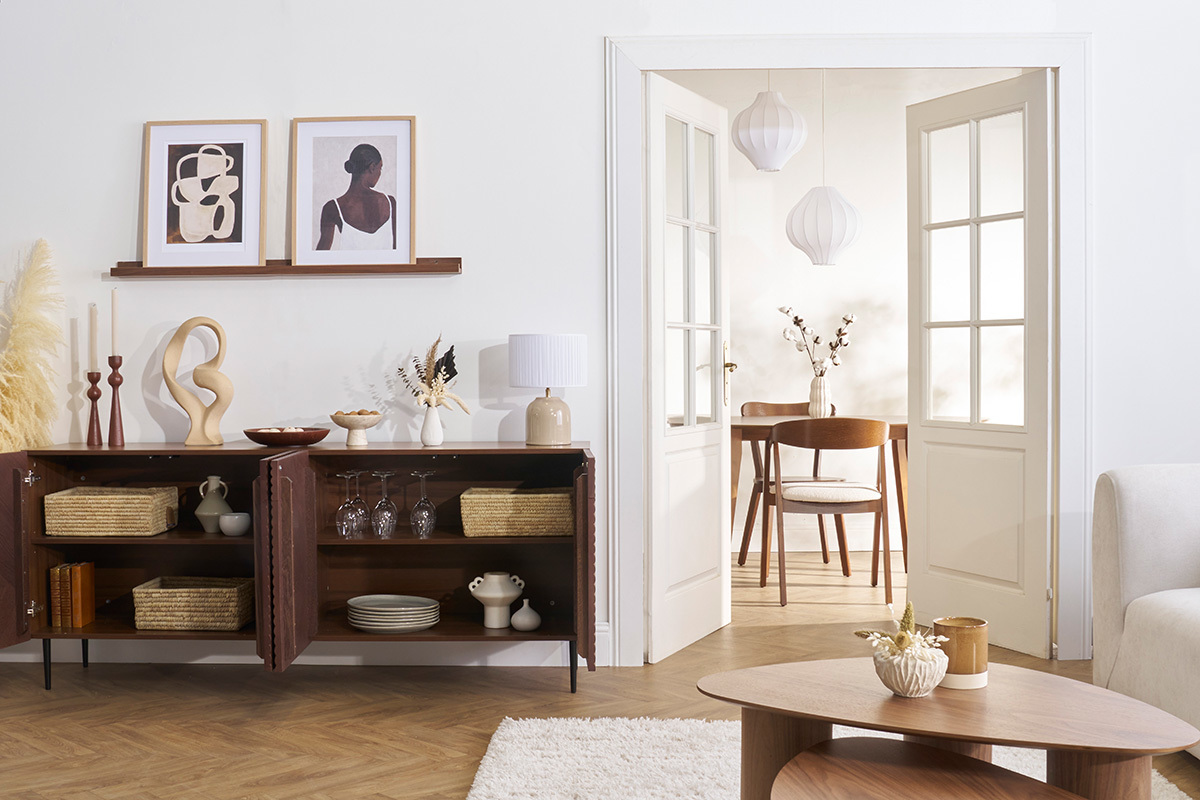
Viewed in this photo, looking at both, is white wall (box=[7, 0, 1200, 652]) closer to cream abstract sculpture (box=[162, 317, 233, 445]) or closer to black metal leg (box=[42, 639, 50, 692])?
cream abstract sculpture (box=[162, 317, 233, 445])

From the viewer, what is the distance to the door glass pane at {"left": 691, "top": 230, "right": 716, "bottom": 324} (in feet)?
13.8

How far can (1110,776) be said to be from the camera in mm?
1869

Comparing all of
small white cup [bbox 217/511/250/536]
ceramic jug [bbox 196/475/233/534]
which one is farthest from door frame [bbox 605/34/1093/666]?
ceramic jug [bbox 196/475/233/534]

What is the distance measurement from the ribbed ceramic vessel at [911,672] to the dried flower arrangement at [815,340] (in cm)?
358

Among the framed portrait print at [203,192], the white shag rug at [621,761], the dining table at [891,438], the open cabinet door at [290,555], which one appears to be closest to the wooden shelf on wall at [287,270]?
the framed portrait print at [203,192]

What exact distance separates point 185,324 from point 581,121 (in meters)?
1.75

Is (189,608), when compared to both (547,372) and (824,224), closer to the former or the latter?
(547,372)

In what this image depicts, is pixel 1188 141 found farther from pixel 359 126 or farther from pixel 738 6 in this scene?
pixel 359 126

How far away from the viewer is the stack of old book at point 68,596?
3.57 meters

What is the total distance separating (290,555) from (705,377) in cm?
195

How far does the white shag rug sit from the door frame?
799mm

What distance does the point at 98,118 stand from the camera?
3.88 metres

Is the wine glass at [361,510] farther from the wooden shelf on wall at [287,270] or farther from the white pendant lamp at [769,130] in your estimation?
the white pendant lamp at [769,130]

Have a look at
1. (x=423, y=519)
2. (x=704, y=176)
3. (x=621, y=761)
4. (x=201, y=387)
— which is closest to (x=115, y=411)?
(x=201, y=387)
